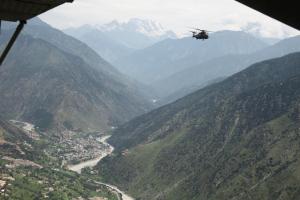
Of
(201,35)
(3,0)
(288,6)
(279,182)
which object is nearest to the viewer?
(288,6)

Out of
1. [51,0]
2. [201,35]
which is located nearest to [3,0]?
[51,0]

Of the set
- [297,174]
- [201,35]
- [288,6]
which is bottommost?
Result: [297,174]

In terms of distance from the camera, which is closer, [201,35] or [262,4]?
[262,4]

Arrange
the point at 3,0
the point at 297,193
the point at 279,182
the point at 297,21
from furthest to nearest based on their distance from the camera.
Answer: the point at 279,182 < the point at 297,193 < the point at 3,0 < the point at 297,21


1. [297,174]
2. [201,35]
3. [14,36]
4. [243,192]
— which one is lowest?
[243,192]

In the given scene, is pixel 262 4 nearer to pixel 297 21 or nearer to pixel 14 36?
pixel 297 21

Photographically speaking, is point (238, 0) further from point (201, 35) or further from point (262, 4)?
point (201, 35)

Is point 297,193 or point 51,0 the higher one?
point 51,0

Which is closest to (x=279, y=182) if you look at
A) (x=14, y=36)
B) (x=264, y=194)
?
(x=264, y=194)

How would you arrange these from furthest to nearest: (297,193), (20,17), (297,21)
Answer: (297,193), (20,17), (297,21)
